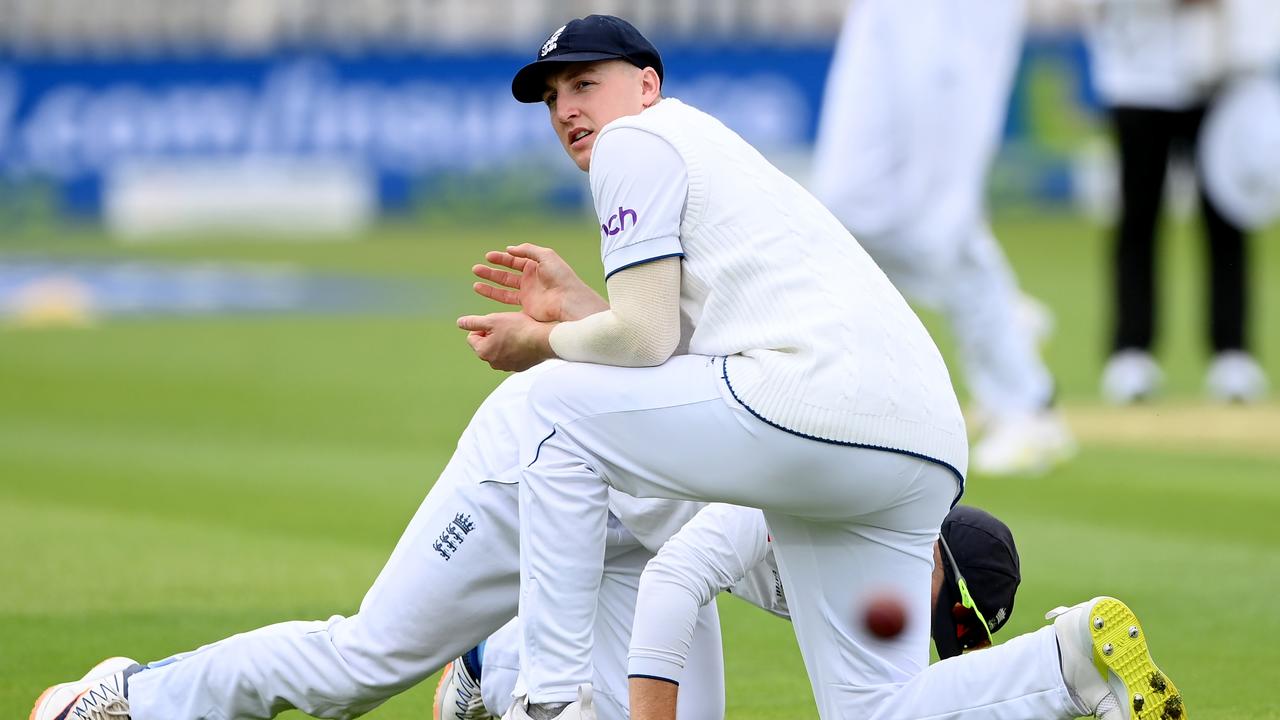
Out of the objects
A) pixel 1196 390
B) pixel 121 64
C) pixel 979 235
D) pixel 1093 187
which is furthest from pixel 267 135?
pixel 979 235

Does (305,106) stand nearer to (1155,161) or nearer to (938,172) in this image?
(1155,161)

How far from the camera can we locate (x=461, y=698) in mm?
4758

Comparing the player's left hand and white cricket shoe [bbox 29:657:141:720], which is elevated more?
the player's left hand

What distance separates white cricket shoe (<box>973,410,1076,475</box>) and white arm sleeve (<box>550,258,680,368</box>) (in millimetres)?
5617

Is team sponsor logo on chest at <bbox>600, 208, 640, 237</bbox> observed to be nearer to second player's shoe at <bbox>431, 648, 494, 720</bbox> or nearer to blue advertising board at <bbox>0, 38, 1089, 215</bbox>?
second player's shoe at <bbox>431, 648, 494, 720</bbox>

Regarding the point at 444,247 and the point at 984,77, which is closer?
the point at 984,77

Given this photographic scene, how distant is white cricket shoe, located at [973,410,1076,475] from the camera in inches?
373

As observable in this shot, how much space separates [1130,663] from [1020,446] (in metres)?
5.76

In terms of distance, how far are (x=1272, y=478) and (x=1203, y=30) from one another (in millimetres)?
3533

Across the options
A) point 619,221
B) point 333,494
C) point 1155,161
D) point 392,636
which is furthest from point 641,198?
point 1155,161

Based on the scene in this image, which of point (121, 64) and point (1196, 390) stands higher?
point (121, 64)

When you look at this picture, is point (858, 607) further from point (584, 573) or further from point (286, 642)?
point (286, 642)

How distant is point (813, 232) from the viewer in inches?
162

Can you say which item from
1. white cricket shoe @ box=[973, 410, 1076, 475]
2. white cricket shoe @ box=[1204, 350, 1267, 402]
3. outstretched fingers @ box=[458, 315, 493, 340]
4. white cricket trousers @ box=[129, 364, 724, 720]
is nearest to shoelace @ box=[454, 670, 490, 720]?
white cricket trousers @ box=[129, 364, 724, 720]
